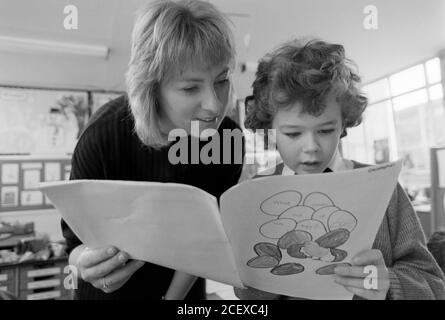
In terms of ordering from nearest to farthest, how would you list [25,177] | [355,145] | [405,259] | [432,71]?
1. [405,259]
2. [355,145]
3. [432,71]
4. [25,177]

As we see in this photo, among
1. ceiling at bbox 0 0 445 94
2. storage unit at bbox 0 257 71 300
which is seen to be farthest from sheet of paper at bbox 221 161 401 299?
storage unit at bbox 0 257 71 300

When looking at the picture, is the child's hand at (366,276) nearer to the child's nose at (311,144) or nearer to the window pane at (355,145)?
the child's nose at (311,144)

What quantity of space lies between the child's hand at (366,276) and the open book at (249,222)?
13mm

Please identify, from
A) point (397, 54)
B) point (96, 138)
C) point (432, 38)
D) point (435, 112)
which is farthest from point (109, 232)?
point (435, 112)

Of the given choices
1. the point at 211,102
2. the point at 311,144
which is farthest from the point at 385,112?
the point at 211,102

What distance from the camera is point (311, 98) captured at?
673 mm

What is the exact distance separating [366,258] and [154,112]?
19.5 inches

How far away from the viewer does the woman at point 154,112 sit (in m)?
0.64

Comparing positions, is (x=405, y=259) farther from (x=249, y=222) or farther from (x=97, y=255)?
(x=97, y=255)

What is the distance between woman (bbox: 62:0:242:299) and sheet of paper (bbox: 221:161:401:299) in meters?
0.22

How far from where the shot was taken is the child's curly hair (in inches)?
26.9

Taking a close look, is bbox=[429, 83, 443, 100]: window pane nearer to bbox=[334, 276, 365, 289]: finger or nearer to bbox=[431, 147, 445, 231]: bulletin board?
bbox=[431, 147, 445, 231]: bulletin board

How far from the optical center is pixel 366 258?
1.66 ft
